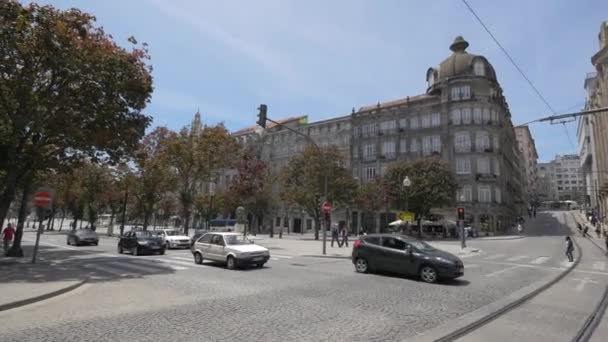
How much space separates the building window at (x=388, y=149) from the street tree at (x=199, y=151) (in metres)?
27.8

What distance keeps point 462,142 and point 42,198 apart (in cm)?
4653

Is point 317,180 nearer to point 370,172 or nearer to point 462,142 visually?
point 370,172

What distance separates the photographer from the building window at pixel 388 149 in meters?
54.9

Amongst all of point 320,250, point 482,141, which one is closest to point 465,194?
point 482,141

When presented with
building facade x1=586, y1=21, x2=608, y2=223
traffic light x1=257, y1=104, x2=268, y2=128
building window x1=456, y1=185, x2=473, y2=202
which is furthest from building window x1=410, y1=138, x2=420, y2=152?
traffic light x1=257, y1=104, x2=268, y2=128

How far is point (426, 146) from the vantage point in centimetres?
5188

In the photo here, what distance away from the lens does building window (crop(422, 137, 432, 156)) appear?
5156 centimetres

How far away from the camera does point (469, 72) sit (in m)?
50.5

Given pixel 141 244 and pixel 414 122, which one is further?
pixel 414 122

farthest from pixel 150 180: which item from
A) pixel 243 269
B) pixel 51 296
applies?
pixel 51 296

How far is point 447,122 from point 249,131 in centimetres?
A: 4182

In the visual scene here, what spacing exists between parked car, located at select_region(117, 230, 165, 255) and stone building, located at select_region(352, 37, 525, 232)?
38131 mm

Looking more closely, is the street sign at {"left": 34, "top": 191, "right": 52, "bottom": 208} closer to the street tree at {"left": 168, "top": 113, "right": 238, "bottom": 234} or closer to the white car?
the white car

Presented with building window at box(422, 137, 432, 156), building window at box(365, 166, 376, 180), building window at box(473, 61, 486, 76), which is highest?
building window at box(473, 61, 486, 76)
